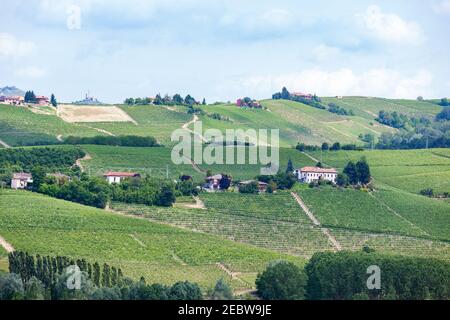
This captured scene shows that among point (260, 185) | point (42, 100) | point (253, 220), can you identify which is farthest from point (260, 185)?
point (42, 100)

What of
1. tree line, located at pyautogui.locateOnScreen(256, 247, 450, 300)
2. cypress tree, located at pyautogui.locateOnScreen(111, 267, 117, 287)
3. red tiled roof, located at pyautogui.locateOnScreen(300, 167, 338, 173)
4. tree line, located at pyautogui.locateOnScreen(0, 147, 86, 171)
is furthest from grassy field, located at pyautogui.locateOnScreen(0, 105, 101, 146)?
tree line, located at pyautogui.locateOnScreen(256, 247, 450, 300)

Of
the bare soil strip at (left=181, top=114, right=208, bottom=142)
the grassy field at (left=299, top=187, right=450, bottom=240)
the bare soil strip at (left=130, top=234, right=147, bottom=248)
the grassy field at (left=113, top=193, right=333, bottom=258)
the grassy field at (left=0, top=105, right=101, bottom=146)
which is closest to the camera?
the bare soil strip at (left=130, top=234, right=147, bottom=248)

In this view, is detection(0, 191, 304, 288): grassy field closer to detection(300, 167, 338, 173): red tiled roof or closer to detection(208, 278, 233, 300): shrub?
detection(208, 278, 233, 300): shrub

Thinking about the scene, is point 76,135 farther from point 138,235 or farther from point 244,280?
point 244,280

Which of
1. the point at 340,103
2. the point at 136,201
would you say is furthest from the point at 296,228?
the point at 340,103

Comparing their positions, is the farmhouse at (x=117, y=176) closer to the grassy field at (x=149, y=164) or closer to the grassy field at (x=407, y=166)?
the grassy field at (x=149, y=164)

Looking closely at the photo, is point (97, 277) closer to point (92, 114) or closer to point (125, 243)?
point (125, 243)

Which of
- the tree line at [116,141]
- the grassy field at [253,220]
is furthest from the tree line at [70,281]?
the tree line at [116,141]
